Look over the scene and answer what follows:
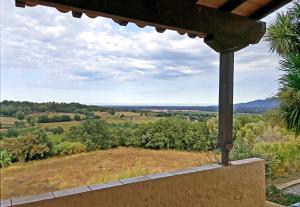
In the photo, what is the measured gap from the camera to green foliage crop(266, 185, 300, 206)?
171 inches

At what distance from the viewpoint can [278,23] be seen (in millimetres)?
5648

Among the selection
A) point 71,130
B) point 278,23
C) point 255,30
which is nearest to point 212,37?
point 255,30

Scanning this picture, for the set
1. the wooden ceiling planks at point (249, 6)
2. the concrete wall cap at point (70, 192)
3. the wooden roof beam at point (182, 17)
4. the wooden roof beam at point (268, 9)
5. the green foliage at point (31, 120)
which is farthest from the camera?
the green foliage at point (31, 120)

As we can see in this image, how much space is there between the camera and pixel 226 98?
9.73 feet

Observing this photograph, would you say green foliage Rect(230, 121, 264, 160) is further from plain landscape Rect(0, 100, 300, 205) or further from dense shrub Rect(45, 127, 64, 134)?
dense shrub Rect(45, 127, 64, 134)

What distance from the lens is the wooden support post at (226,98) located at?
9.71ft

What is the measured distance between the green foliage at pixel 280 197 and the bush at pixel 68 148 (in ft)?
12.3

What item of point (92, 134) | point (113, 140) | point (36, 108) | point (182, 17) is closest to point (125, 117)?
point (113, 140)

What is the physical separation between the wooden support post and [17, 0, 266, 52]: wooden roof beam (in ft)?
0.87

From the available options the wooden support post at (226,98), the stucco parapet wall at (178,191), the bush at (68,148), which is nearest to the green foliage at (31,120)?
the bush at (68,148)

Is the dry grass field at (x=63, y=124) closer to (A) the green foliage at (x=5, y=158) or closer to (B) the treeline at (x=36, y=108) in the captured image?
(B) the treeline at (x=36, y=108)

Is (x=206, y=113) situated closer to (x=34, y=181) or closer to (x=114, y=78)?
(x=114, y=78)

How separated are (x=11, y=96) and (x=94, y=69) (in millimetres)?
2445

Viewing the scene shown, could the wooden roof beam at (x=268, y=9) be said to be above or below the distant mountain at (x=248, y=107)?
above
